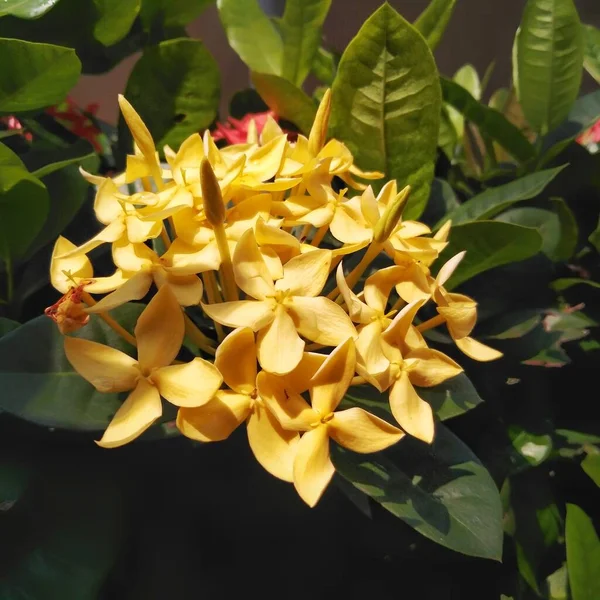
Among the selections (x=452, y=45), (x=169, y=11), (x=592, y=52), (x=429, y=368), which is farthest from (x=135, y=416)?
(x=452, y=45)

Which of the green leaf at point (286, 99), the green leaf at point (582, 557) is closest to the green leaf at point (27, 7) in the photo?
the green leaf at point (286, 99)

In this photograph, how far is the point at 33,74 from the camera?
1.16 feet

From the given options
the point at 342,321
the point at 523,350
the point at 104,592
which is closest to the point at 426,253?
the point at 342,321

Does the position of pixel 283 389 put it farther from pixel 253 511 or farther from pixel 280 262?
pixel 253 511

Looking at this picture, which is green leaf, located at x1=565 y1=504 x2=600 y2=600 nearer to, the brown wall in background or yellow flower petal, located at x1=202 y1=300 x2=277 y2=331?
yellow flower petal, located at x1=202 y1=300 x2=277 y2=331

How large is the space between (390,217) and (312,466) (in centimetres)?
13

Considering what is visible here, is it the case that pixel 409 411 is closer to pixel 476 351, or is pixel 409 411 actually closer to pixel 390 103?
pixel 476 351

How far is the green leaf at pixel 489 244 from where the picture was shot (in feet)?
1.23

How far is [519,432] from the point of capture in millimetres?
435

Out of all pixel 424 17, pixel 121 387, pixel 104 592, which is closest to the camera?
pixel 121 387

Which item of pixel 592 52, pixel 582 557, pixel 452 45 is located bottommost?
pixel 582 557

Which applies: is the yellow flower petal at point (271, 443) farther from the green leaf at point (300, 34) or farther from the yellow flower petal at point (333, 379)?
the green leaf at point (300, 34)

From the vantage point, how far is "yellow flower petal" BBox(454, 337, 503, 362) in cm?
33

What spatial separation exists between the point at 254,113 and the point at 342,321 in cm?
33
